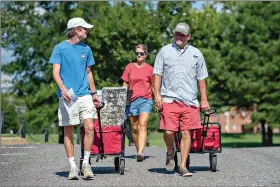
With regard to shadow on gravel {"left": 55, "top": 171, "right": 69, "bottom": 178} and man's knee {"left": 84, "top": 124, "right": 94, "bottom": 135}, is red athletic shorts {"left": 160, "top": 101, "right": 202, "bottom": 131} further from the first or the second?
shadow on gravel {"left": 55, "top": 171, "right": 69, "bottom": 178}

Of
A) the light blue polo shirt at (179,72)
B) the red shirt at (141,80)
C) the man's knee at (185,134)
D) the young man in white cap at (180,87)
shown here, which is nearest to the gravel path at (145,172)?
the man's knee at (185,134)

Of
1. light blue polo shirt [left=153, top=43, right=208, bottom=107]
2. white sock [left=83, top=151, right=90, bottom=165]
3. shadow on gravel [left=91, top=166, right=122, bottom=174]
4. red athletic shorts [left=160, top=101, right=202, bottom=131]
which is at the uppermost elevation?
light blue polo shirt [left=153, top=43, right=208, bottom=107]

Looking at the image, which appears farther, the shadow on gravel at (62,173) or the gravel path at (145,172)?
the shadow on gravel at (62,173)

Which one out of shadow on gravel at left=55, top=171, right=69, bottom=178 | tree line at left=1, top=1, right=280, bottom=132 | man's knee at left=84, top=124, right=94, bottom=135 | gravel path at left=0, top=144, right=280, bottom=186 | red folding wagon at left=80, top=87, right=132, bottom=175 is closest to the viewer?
gravel path at left=0, top=144, right=280, bottom=186

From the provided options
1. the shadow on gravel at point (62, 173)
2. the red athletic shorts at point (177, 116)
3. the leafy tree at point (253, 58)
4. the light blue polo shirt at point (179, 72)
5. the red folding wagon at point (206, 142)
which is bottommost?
the shadow on gravel at point (62, 173)

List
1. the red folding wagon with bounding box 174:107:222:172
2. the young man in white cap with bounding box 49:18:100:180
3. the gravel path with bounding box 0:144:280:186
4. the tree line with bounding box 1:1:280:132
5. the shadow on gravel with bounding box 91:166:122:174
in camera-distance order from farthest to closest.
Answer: the tree line with bounding box 1:1:280:132
the red folding wagon with bounding box 174:107:222:172
the shadow on gravel with bounding box 91:166:122:174
the young man in white cap with bounding box 49:18:100:180
the gravel path with bounding box 0:144:280:186

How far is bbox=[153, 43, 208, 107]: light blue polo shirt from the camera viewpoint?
419 inches

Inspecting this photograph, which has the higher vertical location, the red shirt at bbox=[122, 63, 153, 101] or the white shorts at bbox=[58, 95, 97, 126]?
the red shirt at bbox=[122, 63, 153, 101]

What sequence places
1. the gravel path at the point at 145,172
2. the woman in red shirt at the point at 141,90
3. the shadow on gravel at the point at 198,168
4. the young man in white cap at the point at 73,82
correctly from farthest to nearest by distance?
1. the woman in red shirt at the point at 141,90
2. the shadow on gravel at the point at 198,168
3. the young man in white cap at the point at 73,82
4. the gravel path at the point at 145,172

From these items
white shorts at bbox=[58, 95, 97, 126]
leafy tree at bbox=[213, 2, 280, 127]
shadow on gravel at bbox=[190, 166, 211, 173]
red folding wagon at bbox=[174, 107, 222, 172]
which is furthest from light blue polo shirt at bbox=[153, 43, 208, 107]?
leafy tree at bbox=[213, 2, 280, 127]

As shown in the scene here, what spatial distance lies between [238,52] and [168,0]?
760cm

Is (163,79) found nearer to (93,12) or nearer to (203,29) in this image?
(203,29)

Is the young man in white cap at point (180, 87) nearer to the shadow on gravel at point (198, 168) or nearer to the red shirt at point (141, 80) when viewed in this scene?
the shadow on gravel at point (198, 168)

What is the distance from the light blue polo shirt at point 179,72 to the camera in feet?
34.9
